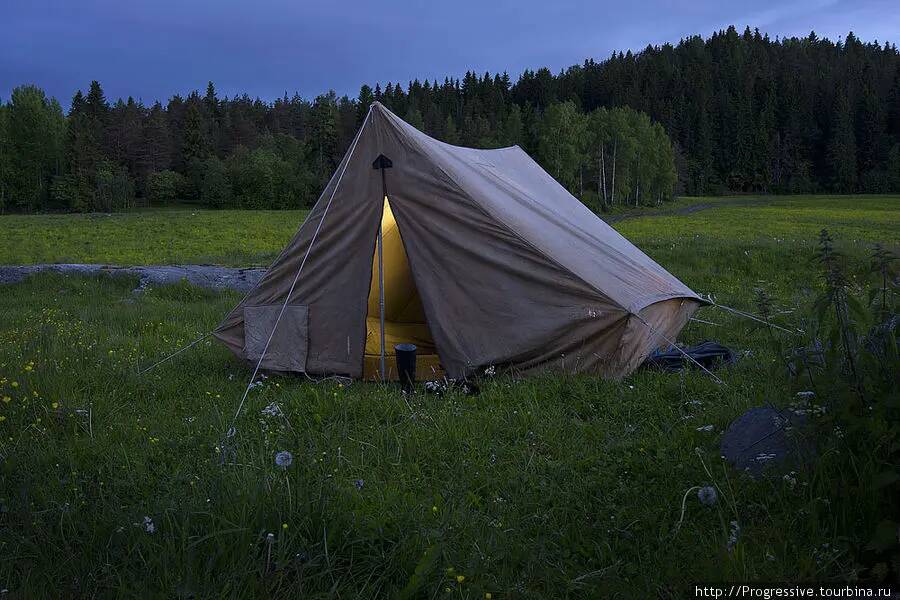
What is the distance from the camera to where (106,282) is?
1202cm

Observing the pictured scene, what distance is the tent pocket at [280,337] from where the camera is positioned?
21.0ft

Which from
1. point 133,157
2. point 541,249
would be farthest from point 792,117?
point 541,249

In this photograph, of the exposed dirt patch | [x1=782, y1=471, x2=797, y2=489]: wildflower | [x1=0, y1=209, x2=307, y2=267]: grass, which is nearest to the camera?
[x1=782, y1=471, x2=797, y2=489]: wildflower

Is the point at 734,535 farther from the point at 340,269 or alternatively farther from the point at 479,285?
the point at 340,269

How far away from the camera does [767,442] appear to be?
3559mm

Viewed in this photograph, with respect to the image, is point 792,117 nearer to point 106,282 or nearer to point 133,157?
point 133,157

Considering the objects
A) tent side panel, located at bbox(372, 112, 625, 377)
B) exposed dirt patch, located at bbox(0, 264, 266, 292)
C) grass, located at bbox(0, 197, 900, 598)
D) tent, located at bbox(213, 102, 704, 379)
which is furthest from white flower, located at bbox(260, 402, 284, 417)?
exposed dirt patch, located at bbox(0, 264, 266, 292)

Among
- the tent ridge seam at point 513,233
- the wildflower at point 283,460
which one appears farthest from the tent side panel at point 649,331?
the wildflower at point 283,460

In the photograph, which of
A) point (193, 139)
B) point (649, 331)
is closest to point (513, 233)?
point (649, 331)

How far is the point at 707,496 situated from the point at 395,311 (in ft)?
19.7

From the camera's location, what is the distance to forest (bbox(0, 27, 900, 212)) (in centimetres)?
5984

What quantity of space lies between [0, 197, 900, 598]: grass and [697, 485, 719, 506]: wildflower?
0.06 meters

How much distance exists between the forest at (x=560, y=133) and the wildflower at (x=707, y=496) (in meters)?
48.6

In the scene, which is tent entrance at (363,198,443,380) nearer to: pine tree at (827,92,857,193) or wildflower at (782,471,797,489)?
wildflower at (782,471,797,489)
